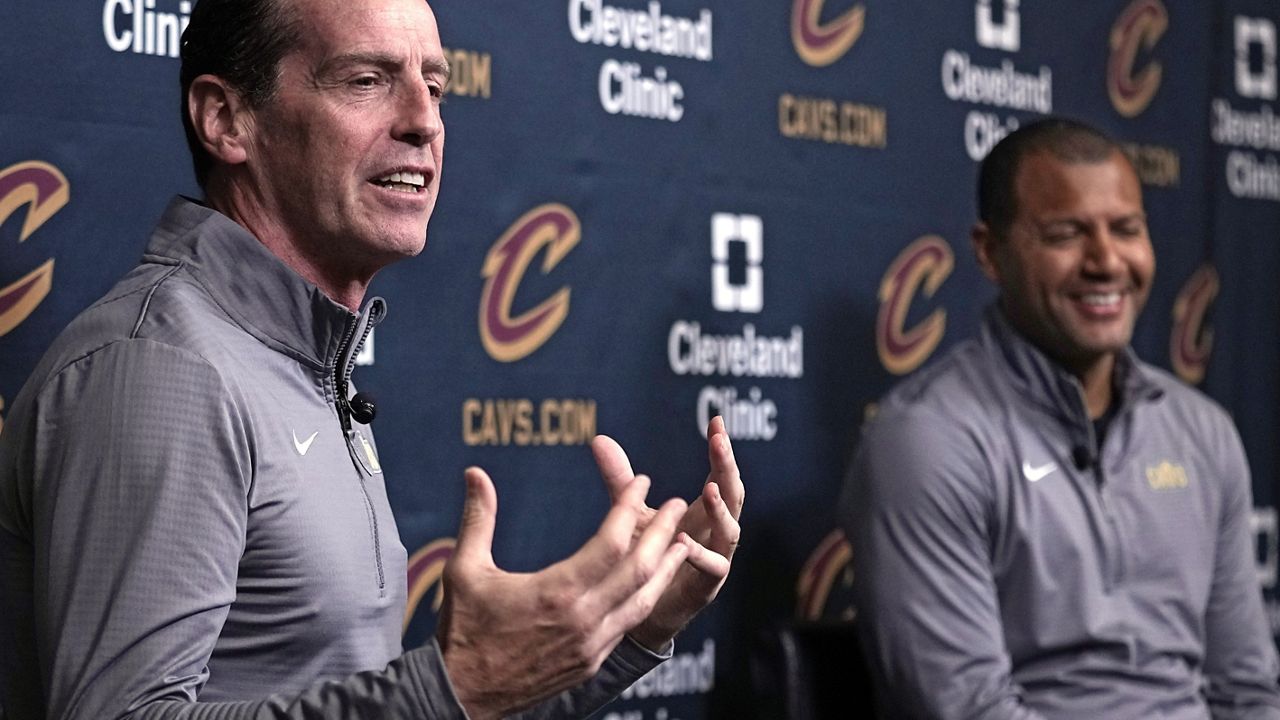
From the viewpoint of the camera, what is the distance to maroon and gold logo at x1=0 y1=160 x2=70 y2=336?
5.93 ft

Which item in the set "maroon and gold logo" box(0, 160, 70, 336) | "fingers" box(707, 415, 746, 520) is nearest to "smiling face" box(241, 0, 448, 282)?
"fingers" box(707, 415, 746, 520)

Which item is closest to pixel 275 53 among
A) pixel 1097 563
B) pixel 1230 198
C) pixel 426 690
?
pixel 426 690

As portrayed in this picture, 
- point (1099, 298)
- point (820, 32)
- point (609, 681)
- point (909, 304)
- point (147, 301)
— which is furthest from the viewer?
point (909, 304)

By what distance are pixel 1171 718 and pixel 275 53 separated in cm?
161

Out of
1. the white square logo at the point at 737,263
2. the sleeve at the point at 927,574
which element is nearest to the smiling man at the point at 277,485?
the sleeve at the point at 927,574

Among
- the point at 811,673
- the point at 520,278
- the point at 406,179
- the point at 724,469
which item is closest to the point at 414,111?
the point at 406,179

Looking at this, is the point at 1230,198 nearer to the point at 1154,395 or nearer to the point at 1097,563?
the point at 1154,395

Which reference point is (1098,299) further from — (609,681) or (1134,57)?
(609,681)

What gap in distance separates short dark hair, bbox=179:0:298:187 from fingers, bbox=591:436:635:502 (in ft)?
1.60

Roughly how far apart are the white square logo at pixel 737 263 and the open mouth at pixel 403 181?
3.54ft

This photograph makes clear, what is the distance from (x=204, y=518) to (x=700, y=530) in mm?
408

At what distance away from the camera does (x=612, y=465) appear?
119cm

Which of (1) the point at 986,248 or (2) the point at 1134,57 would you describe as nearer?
(1) the point at 986,248

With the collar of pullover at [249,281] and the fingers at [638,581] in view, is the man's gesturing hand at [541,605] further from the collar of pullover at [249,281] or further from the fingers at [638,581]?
the collar of pullover at [249,281]
